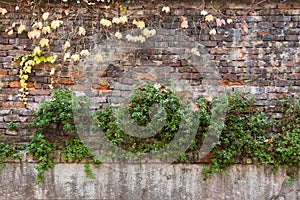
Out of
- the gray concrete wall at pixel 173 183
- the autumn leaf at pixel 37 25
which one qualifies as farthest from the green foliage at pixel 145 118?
the autumn leaf at pixel 37 25

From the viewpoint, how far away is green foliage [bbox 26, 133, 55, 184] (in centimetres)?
399

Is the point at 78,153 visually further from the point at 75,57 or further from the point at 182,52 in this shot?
the point at 182,52

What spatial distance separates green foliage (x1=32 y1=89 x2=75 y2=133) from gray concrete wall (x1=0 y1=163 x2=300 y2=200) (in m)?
0.49

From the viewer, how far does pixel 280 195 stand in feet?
13.4

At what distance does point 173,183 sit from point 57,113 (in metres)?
1.61

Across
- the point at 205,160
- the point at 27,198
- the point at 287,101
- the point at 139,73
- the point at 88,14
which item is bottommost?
the point at 27,198

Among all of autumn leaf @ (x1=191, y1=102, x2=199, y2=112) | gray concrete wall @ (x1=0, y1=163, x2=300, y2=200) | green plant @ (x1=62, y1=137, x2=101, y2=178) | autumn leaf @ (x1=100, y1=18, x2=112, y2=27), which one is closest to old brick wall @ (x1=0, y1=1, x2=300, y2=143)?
autumn leaf @ (x1=100, y1=18, x2=112, y2=27)

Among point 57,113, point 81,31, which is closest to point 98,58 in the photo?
point 81,31

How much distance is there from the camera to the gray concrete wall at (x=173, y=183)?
4.08 meters

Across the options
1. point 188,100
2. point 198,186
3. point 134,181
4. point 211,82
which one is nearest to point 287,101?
point 211,82

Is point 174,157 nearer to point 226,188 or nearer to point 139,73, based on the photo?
point 226,188

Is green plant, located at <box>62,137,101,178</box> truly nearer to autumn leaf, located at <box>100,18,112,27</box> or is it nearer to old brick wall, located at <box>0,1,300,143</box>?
old brick wall, located at <box>0,1,300,143</box>

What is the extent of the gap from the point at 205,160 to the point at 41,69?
89.8 inches

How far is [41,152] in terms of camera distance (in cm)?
400
